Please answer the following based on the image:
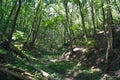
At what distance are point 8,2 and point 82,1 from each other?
11.5 meters

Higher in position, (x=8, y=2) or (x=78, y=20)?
(x=8, y=2)

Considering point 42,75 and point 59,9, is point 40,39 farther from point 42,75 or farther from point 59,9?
point 42,75

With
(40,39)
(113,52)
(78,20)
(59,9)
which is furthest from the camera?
(40,39)

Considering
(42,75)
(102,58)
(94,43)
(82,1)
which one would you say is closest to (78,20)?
(82,1)

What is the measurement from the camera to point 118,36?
2370cm

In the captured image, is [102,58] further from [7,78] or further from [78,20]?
[78,20]

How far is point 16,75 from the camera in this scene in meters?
12.8

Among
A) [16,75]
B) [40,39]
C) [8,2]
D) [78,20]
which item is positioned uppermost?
[8,2]

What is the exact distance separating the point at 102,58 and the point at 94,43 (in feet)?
12.6

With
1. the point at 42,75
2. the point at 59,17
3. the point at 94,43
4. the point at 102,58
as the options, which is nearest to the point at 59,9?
the point at 59,17

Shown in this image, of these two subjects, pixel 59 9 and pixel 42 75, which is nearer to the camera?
pixel 42 75

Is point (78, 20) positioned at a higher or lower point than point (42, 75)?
lower

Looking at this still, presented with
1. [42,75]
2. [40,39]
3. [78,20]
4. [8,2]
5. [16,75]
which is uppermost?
[8,2]

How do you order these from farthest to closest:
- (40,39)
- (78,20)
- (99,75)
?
(40,39)
(78,20)
(99,75)
